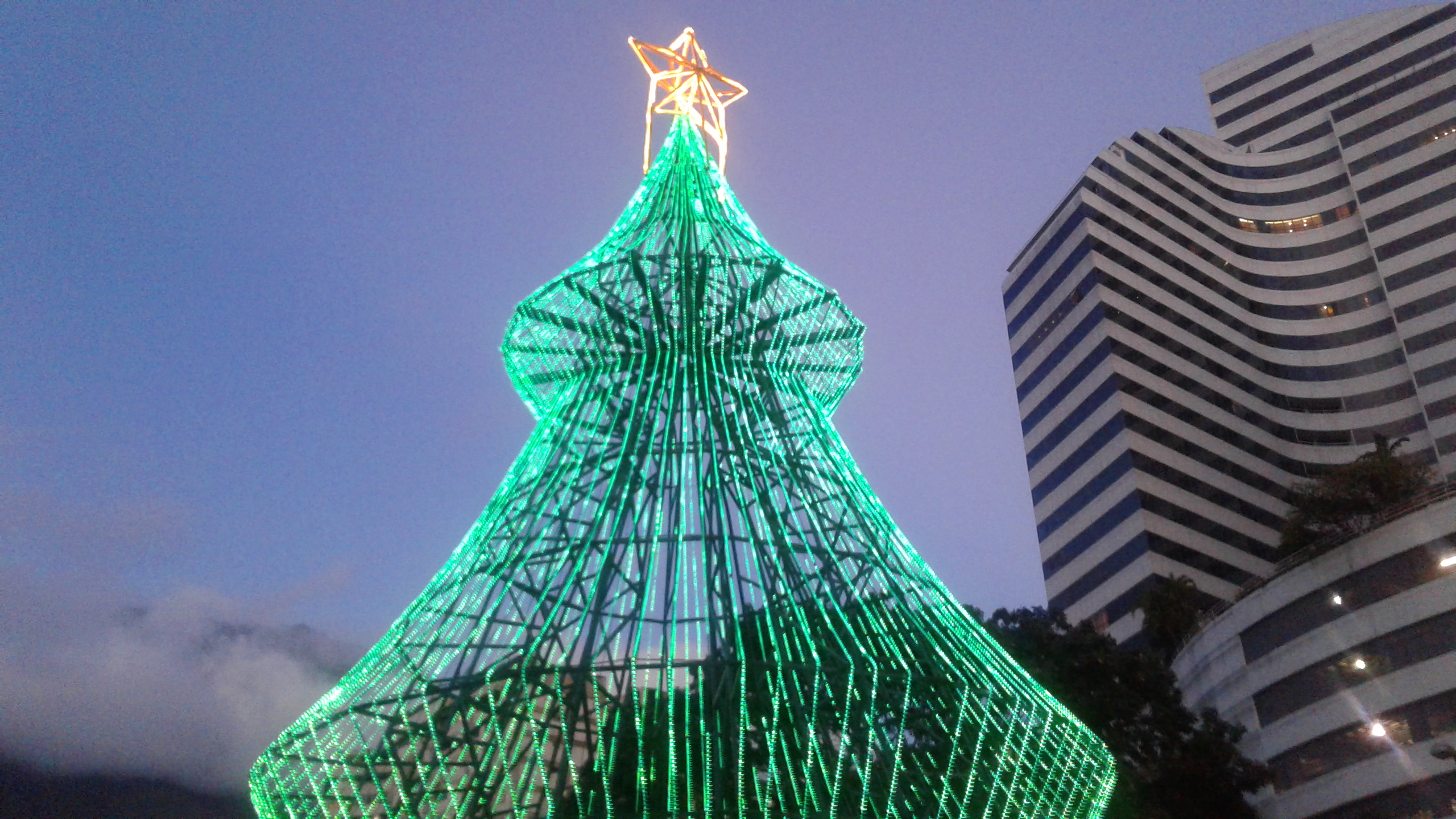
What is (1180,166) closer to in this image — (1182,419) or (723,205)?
(1182,419)

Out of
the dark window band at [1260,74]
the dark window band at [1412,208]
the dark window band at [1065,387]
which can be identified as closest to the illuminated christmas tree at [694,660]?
the dark window band at [1065,387]

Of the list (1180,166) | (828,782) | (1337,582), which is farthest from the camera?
(1180,166)

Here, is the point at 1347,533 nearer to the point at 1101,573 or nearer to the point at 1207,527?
the point at 1101,573

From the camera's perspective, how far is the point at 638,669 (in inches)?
531

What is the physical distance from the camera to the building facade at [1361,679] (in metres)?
29.1

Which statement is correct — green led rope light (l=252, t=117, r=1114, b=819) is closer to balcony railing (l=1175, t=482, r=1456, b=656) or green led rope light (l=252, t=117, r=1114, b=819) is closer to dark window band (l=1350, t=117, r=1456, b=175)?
balcony railing (l=1175, t=482, r=1456, b=656)

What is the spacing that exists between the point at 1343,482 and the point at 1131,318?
25710 mm

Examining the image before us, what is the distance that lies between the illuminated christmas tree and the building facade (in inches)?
740

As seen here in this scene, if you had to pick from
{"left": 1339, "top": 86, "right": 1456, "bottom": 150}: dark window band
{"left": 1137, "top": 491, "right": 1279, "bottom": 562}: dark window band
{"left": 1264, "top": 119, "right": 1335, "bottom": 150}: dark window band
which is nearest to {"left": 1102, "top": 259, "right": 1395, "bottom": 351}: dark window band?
{"left": 1339, "top": 86, "right": 1456, "bottom": 150}: dark window band

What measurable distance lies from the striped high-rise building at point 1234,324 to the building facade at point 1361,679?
17.7 m

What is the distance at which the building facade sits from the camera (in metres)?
29.1

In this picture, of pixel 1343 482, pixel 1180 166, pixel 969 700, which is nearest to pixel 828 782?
pixel 969 700

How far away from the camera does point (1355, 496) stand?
33812mm

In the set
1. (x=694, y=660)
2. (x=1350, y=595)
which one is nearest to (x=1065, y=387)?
(x=1350, y=595)
